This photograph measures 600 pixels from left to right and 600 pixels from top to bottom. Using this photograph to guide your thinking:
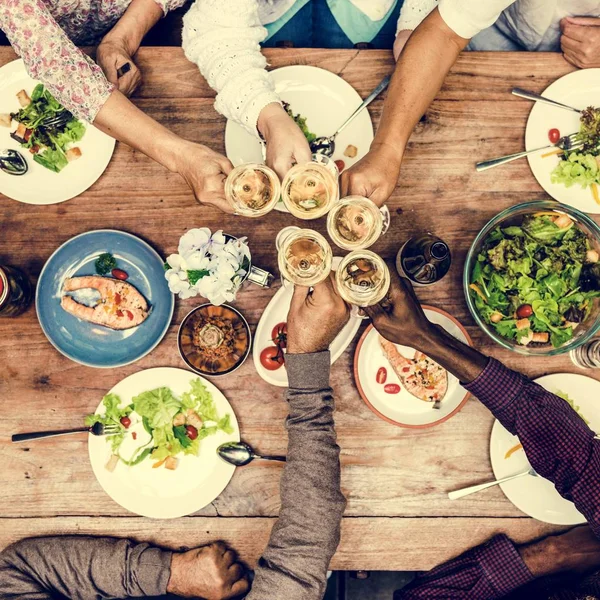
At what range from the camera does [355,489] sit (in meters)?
2.02

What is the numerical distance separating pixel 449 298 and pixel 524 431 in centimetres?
58

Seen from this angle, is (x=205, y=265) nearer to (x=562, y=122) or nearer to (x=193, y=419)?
(x=193, y=419)

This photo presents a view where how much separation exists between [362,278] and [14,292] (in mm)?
1334

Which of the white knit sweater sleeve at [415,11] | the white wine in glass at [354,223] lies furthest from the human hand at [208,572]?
the white knit sweater sleeve at [415,11]

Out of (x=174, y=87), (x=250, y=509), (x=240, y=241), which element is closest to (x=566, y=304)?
(x=240, y=241)

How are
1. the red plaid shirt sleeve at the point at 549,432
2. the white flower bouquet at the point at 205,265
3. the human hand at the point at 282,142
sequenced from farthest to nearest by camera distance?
the red plaid shirt sleeve at the point at 549,432 < the human hand at the point at 282,142 < the white flower bouquet at the point at 205,265

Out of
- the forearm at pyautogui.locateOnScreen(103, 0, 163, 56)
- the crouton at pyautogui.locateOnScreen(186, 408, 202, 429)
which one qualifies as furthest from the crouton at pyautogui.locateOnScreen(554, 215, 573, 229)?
the forearm at pyautogui.locateOnScreen(103, 0, 163, 56)

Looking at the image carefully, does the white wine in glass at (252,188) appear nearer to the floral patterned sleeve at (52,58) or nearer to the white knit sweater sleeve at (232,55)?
the white knit sweater sleeve at (232,55)

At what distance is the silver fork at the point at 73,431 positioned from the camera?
193 cm

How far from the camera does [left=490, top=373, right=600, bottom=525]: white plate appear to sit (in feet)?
6.46

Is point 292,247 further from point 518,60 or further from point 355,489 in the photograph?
point 518,60

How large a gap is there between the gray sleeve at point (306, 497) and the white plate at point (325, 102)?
0.88m

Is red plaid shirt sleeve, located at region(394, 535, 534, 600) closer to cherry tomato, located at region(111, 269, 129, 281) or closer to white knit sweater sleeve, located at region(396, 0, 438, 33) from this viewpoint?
cherry tomato, located at region(111, 269, 129, 281)

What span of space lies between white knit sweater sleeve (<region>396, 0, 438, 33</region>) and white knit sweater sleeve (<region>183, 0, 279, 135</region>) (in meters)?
0.65
